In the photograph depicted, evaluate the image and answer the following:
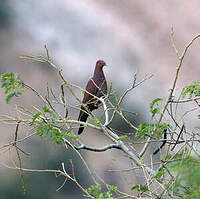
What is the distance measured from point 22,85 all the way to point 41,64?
9.21 feet

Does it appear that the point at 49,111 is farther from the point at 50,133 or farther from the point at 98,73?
the point at 98,73

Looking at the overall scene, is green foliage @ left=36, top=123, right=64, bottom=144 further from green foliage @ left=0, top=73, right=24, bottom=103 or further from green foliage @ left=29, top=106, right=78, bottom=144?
green foliage @ left=0, top=73, right=24, bottom=103

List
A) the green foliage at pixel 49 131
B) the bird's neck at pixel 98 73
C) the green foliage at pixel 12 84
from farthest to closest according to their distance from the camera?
1. the bird's neck at pixel 98 73
2. the green foliage at pixel 12 84
3. the green foliage at pixel 49 131

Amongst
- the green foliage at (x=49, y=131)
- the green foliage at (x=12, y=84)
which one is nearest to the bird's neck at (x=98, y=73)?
the green foliage at (x=12, y=84)

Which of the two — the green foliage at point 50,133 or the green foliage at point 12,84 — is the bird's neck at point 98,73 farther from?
the green foliage at point 50,133

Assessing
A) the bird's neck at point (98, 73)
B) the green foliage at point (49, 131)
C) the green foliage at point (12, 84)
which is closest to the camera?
the green foliage at point (49, 131)

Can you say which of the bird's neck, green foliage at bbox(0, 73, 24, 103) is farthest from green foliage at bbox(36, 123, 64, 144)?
the bird's neck

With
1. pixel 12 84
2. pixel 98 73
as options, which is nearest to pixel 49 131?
pixel 12 84

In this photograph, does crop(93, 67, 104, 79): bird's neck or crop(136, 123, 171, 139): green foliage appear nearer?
crop(136, 123, 171, 139): green foliage

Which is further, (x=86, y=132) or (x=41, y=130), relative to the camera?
(x=86, y=132)

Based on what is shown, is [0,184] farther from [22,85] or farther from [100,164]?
[22,85]

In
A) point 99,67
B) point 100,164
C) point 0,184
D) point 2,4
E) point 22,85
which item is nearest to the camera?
point 22,85

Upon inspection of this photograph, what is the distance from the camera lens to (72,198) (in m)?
4.53

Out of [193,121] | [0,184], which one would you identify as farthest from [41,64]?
[193,121]
